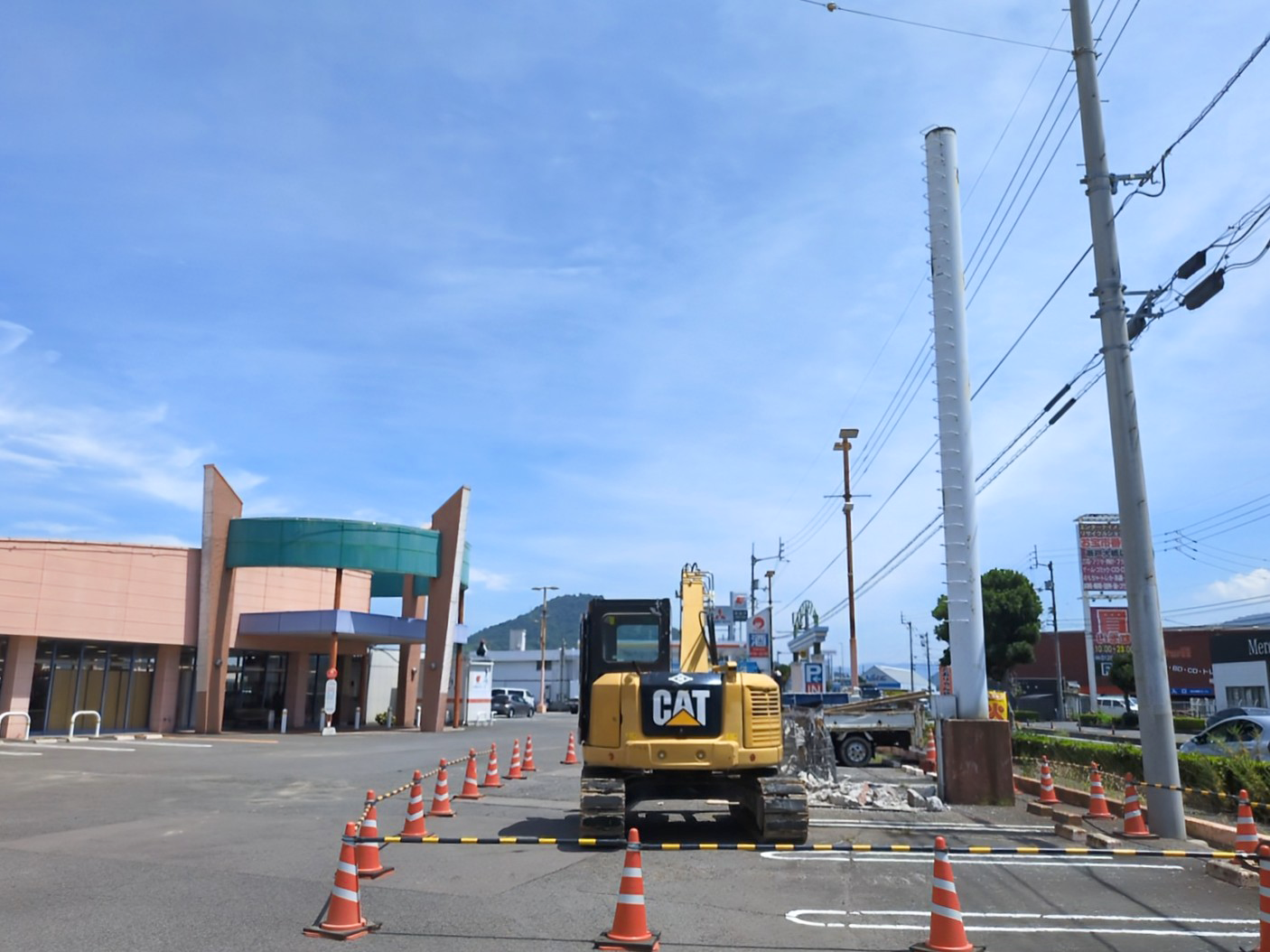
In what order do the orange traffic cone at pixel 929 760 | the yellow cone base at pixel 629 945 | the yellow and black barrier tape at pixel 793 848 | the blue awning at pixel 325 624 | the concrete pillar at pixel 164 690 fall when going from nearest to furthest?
the yellow cone base at pixel 629 945 → the yellow and black barrier tape at pixel 793 848 → the orange traffic cone at pixel 929 760 → the concrete pillar at pixel 164 690 → the blue awning at pixel 325 624

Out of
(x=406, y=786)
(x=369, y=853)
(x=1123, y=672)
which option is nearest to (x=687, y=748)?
(x=369, y=853)

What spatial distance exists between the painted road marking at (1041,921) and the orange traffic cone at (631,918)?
158cm

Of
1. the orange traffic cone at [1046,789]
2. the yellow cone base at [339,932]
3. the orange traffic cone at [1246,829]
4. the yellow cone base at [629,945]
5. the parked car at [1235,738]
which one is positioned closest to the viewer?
the yellow cone base at [629,945]

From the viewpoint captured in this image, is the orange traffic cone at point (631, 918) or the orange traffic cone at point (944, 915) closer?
the orange traffic cone at point (944, 915)

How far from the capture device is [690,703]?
11.9 metres

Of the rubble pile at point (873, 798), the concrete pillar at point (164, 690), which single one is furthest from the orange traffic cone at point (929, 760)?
the concrete pillar at point (164, 690)

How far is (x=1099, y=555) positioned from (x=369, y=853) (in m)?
60.5

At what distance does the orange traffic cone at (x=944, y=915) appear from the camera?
23.2 ft

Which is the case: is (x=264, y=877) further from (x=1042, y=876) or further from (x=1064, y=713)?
(x=1064, y=713)

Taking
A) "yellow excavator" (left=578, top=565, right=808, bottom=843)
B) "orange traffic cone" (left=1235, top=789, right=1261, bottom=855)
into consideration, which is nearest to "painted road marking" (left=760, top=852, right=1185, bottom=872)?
"yellow excavator" (left=578, top=565, right=808, bottom=843)

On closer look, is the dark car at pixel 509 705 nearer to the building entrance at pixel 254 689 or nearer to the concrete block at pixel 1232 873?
the building entrance at pixel 254 689

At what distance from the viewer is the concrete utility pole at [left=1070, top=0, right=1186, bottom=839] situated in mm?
12766

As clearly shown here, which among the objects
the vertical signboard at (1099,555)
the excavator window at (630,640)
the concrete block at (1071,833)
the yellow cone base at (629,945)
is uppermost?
the vertical signboard at (1099,555)

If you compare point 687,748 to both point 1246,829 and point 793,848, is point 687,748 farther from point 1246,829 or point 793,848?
point 1246,829
